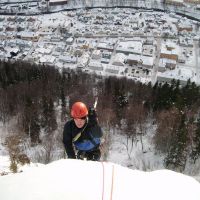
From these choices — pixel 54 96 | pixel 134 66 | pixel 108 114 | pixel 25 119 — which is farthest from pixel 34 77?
pixel 134 66

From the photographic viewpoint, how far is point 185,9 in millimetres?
55438

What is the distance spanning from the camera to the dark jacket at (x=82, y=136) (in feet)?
19.2

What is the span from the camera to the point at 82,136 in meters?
5.90

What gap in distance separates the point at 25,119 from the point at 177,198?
1736cm

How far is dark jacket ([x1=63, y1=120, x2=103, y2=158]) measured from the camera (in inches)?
231

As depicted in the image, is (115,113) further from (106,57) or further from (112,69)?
(106,57)

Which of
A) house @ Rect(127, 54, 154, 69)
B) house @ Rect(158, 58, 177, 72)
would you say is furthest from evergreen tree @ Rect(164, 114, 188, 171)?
house @ Rect(127, 54, 154, 69)

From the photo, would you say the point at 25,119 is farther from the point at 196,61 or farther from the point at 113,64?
the point at 196,61

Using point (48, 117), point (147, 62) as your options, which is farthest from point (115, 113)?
point (147, 62)

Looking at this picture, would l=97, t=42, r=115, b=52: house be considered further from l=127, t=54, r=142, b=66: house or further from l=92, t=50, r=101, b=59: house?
l=127, t=54, r=142, b=66: house

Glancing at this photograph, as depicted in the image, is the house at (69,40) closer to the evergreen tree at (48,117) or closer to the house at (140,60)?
the house at (140,60)

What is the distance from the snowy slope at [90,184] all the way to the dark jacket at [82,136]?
138cm

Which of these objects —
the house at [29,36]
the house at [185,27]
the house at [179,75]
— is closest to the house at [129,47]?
the house at [179,75]

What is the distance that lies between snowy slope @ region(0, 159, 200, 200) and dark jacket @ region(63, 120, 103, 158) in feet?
4.52
